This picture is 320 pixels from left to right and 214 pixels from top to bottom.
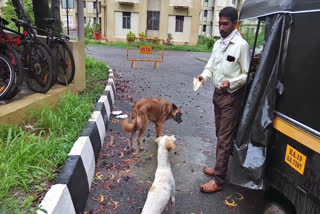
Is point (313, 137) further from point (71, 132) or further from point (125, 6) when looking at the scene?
point (125, 6)

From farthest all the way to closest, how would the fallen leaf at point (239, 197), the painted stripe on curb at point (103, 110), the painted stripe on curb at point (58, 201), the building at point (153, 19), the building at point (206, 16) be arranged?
the building at point (206, 16)
the building at point (153, 19)
the painted stripe on curb at point (103, 110)
the fallen leaf at point (239, 197)
the painted stripe on curb at point (58, 201)

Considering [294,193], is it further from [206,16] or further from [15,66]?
[206,16]

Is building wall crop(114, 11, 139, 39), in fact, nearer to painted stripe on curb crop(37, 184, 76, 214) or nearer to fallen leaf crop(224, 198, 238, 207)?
fallen leaf crop(224, 198, 238, 207)

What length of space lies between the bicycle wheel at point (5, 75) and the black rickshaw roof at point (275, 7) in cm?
366

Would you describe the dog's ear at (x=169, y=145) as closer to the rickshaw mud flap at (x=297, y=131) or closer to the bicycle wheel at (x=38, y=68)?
the rickshaw mud flap at (x=297, y=131)

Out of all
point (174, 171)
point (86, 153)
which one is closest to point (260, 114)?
point (174, 171)

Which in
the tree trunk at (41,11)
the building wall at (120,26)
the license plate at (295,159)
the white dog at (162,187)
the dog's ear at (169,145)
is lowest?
the white dog at (162,187)

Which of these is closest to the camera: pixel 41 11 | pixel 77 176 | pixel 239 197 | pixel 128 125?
pixel 77 176

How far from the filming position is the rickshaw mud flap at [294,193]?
202 centimetres

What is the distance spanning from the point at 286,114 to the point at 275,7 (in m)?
1.00

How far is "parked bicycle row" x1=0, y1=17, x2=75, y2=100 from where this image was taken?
4329 mm

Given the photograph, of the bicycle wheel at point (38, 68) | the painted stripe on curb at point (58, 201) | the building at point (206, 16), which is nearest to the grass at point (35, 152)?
the painted stripe on curb at point (58, 201)

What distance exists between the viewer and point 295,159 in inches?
86.7

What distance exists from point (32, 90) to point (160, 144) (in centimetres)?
314
